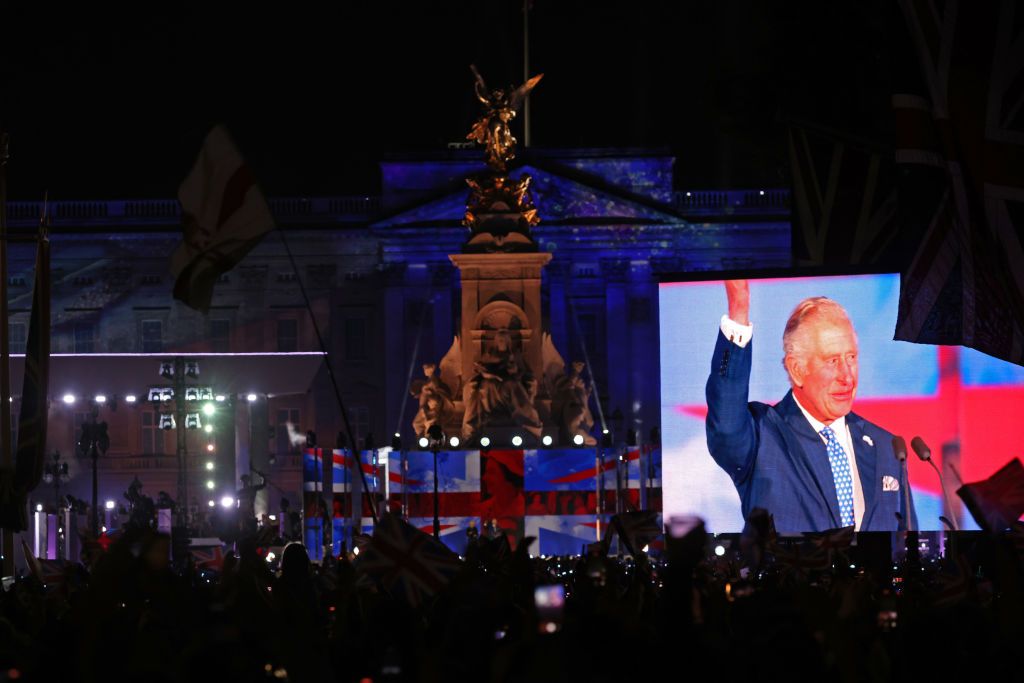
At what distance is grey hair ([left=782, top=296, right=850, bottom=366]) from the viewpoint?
34562mm

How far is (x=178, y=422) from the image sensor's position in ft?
181

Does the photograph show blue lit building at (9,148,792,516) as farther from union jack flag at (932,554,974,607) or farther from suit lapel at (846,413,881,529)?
union jack flag at (932,554,974,607)

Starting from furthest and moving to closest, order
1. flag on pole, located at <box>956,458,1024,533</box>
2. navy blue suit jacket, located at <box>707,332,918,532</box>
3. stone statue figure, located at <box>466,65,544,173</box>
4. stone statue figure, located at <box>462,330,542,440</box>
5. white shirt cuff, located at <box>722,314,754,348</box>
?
stone statue figure, located at <box>466,65,544,173</box>, stone statue figure, located at <box>462,330,542,440</box>, white shirt cuff, located at <box>722,314,754,348</box>, navy blue suit jacket, located at <box>707,332,918,532</box>, flag on pole, located at <box>956,458,1024,533</box>


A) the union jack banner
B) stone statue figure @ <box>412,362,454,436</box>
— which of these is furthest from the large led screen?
the union jack banner

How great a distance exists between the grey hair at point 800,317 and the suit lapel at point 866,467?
58.4 inches

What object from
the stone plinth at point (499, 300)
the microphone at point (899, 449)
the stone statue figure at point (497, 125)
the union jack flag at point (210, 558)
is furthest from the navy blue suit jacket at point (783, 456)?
the stone statue figure at point (497, 125)

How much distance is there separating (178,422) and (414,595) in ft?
140

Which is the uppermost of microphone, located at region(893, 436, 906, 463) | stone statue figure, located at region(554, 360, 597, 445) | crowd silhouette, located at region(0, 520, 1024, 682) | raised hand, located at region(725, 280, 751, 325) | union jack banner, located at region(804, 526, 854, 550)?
raised hand, located at region(725, 280, 751, 325)

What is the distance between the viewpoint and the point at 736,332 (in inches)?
1382

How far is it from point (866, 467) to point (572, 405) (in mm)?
11344

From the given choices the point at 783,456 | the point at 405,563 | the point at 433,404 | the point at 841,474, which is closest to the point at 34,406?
the point at 405,563

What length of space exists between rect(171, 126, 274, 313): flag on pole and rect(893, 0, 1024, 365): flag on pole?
15.4 feet

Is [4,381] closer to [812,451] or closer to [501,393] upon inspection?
[812,451]

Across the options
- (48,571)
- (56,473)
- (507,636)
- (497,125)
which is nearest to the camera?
(507,636)
